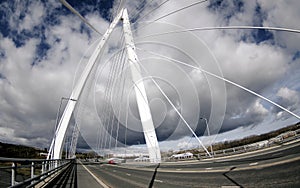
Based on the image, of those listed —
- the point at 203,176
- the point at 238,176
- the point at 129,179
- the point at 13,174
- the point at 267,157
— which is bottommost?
the point at 129,179

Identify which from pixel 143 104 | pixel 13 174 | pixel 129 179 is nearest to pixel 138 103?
pixel 143 104

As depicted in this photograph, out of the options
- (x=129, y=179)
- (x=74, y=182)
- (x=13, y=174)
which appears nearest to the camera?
(x=13, y=174)

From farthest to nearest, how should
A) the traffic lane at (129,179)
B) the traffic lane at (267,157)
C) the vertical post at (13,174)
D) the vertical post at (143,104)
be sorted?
the vertical post at (143,104) < the traffic lane at (267,157) < the traffic lane at (129,179) < the vertical post at (13,174)

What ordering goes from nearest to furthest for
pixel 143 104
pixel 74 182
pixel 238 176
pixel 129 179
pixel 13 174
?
pixel 13 174
pixel 238 176
pixel 74 182
pixel 129 179
pixel 143 104

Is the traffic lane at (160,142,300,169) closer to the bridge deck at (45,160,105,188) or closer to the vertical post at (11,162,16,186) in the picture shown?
the bridge deck at (45,160,105,188)

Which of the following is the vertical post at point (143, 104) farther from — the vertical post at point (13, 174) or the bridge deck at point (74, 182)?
the vertical post at point (13, 174)

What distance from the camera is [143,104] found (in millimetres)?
30828

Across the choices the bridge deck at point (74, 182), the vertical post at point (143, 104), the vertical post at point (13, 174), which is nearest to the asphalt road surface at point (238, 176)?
the bridge deck at point (74, 182)

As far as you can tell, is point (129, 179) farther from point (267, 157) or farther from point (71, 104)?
point (71, 104)

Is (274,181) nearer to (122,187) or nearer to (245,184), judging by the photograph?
(245,184)

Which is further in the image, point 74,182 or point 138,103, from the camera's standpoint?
point 138,103

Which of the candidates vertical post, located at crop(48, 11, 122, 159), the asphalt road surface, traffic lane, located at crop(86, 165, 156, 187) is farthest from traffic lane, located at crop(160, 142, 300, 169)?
vertical post, located at crop(48, 11, 122, 159)

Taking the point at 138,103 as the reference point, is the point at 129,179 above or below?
below

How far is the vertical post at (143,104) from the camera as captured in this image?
29000 mm
